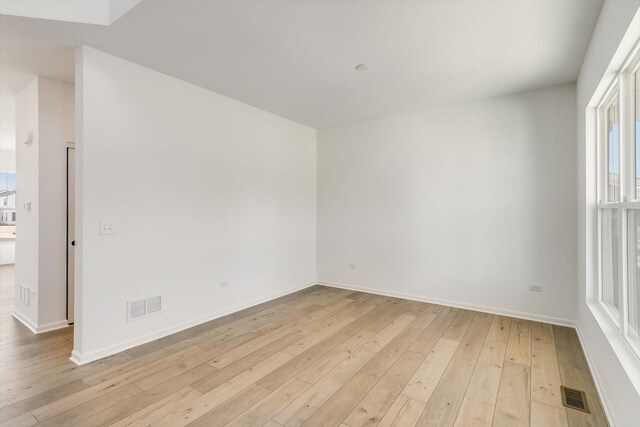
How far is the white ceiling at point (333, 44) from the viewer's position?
221cm

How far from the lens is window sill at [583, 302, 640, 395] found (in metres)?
1.54

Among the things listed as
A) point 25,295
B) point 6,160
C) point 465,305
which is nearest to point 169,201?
point 25,295

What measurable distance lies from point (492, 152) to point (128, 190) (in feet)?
13.8

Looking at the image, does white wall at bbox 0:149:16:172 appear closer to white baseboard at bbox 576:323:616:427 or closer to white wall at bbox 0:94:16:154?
white wall at bbox 0:94:16:154

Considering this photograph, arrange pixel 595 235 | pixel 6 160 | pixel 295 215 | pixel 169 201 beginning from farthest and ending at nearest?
1. pixel 6 160
2. pixel 295 215
3. pixel 169 201
4. pixel 595 235

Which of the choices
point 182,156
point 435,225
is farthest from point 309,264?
point 182,156

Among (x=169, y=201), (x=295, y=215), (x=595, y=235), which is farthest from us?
(x=295, y=215)

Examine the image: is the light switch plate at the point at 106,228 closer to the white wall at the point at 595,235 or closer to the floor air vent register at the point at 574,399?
the white wall at the point at 595,235

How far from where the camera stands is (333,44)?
2.67m

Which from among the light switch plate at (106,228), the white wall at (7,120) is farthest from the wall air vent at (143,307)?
the white wall at (7,120)

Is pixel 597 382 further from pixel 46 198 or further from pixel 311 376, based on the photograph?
pixel 46 198

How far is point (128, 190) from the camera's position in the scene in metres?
2.98

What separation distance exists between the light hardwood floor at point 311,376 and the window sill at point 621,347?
51cm

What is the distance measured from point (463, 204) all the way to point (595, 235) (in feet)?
5.11
